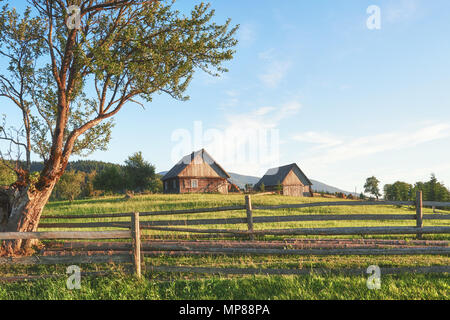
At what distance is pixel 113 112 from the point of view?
10352 millimetres

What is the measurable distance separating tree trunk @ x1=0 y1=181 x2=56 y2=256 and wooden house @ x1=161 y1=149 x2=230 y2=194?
90.6ft

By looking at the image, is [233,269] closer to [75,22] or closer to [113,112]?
[113,112]

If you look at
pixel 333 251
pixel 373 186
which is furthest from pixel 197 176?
pixel 373 186

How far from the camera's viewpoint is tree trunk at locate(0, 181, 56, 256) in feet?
28.8

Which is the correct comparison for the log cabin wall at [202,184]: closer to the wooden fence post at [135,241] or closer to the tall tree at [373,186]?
the wooden fence post at [135,241]

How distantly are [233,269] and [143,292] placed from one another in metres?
1.98

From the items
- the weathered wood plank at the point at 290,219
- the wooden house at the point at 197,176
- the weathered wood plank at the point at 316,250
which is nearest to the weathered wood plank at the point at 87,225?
the weathered wood plank at the point at 290,219

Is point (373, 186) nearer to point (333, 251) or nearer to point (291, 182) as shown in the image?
point (291, 182)

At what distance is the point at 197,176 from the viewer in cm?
3825

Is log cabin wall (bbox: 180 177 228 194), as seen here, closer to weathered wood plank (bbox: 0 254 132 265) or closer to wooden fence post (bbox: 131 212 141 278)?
weathered wood plank (bbox: 0 254 132 265)

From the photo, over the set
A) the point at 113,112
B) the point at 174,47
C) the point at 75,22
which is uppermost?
the point at 75,22

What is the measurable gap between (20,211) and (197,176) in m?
29.5

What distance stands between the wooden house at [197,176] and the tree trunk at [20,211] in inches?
1087
